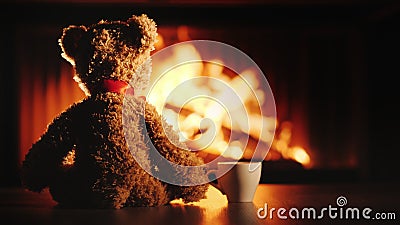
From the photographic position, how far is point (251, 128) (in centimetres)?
335

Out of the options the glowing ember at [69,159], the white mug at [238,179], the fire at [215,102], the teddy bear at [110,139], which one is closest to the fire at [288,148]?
the fire at [215,102]

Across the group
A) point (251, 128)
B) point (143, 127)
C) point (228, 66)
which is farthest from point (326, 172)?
point (143, 127)

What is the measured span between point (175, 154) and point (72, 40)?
41 cm

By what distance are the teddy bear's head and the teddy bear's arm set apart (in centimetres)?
15

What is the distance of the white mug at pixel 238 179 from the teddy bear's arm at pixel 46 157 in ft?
1.24

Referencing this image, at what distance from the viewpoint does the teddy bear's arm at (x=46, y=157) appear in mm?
1525

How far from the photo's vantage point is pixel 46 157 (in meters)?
1.53

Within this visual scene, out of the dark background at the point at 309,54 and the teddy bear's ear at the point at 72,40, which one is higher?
the dark background at the point at 309,54

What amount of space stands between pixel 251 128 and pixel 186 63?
50 cm

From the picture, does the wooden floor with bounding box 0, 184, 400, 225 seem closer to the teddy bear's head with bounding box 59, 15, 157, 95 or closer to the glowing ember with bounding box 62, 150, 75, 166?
the glowing ember with bounding box 62, 150, 75, 166

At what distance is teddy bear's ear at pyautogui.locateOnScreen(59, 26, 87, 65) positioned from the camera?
63.9 inches

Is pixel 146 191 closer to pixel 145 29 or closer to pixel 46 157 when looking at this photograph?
pixel 46 157

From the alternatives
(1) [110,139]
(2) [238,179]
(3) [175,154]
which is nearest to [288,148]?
Result: (2) [238,179]

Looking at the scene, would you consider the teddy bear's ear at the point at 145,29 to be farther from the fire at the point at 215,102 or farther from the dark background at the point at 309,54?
the fire at the point at 215,102
